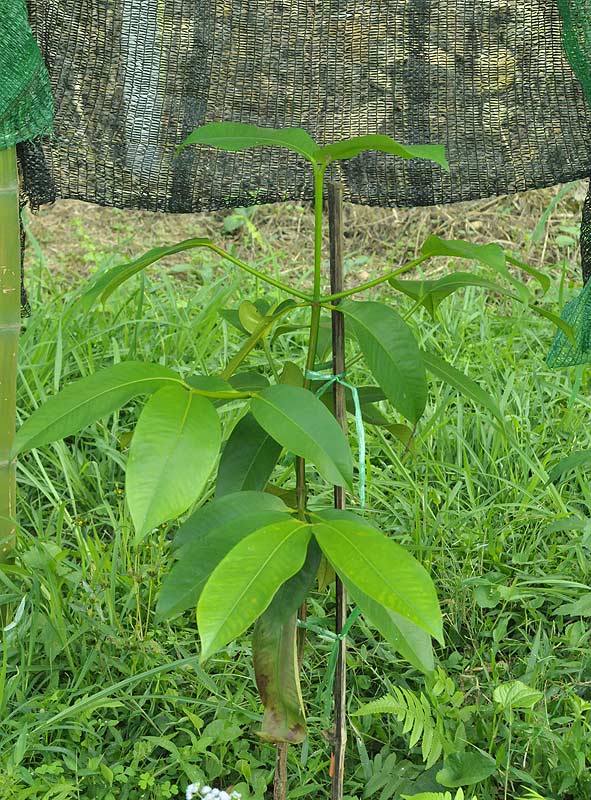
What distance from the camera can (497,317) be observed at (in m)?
2.69

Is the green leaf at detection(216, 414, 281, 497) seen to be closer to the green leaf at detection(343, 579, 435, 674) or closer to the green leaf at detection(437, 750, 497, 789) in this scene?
the green leaf at detection(343, 579, 435, 674)

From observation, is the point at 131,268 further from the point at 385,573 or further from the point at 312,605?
the point at 312,605

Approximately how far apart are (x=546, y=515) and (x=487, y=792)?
646mm

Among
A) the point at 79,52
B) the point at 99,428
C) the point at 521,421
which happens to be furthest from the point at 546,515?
the point at 79,52

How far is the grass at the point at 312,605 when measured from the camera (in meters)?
1.43

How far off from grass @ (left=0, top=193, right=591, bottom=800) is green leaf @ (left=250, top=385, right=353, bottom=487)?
40 centimetres

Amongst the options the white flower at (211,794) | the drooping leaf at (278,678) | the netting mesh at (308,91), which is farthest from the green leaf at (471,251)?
the white flower at (211,794)

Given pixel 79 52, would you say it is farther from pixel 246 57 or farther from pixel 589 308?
pixel 589 308

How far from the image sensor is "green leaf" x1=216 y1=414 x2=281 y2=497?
1036 mm

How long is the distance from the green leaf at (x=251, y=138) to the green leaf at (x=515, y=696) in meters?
0.85

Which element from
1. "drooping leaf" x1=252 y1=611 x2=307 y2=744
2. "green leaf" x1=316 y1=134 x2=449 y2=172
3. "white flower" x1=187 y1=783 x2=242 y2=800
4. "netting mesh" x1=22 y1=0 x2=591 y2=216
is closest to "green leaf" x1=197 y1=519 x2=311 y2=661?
"drooping leaf" x1=252 y1=611 x2=307 y2=744

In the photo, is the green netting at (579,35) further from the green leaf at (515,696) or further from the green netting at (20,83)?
the green leaf at (515,696)

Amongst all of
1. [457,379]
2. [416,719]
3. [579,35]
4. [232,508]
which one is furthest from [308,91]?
[416,719]

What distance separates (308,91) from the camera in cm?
155
